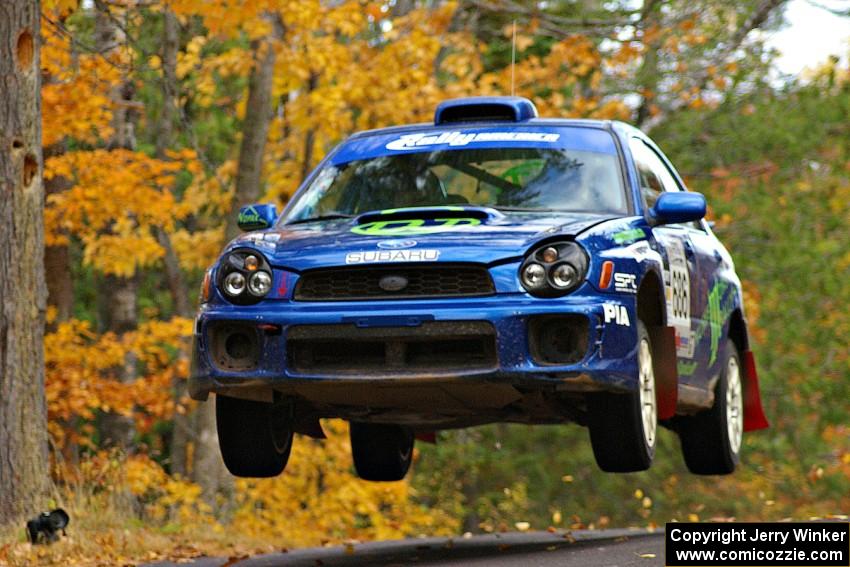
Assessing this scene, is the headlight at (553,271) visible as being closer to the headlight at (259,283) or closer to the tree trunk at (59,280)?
the headlight at (259,283)

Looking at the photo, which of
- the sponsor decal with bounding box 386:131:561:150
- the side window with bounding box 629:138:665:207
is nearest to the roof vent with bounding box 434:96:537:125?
the sponsor decal with bounding box 386:131:561:150

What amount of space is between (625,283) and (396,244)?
111cm

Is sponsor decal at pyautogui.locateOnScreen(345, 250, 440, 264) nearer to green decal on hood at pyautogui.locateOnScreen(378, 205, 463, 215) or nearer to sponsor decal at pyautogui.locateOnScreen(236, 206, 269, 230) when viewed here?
green decal on hood at pyautogui.locateOnScreen(378, 205, 463, 215)

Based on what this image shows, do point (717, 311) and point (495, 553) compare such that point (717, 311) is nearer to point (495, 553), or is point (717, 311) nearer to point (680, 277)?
point (680, 277)

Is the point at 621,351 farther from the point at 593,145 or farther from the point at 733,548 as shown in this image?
the point at 593,145

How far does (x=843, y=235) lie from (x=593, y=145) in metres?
18.9

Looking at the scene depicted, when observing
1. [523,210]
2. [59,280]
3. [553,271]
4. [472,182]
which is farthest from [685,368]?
[59,280]

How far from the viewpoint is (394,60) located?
67.8 feet

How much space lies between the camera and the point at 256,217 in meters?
9.05

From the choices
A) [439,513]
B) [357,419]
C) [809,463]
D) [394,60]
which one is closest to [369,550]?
[357,419]

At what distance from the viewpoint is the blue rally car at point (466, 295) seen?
7773 mm

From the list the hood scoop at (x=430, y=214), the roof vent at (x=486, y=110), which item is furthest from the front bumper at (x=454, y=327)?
the roof vent at (x=486, y=110)

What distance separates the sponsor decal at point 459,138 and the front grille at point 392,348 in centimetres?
190

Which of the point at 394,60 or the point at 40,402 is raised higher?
the point at 394,60
